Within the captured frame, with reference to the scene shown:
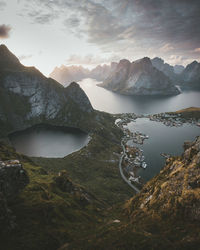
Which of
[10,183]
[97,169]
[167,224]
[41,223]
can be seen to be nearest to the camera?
[41,223]

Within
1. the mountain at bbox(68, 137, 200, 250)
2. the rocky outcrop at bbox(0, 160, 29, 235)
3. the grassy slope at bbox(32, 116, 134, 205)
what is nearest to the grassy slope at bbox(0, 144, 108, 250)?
the rocky outcrop at bbox(0, 160, 29, 235)

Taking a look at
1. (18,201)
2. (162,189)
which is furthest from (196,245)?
(18,201)

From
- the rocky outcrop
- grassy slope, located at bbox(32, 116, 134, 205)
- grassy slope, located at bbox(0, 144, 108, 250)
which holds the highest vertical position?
the rocky outcrop

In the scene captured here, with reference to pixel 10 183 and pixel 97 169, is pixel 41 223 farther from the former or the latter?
pixel 97 169

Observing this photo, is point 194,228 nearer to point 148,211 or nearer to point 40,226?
point 148,211

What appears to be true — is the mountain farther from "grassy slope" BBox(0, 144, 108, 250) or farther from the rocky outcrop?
the rocky outcrop

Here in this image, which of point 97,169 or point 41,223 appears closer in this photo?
point 41,223

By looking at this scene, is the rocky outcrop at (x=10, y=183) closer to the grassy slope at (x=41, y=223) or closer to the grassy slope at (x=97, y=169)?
the grassy slope at (x=41, y=223)

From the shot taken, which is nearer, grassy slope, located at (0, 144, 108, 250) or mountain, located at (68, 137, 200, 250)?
mountain, located at (68, 137, 200, 250)

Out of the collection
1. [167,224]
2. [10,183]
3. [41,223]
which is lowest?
[41,223]

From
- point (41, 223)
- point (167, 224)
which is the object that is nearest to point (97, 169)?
point (41, 223)

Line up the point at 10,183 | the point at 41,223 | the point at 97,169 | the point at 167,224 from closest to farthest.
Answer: the point at 41,223 → the point at 167,224 → the point at 10,183 → the point at 97,169
